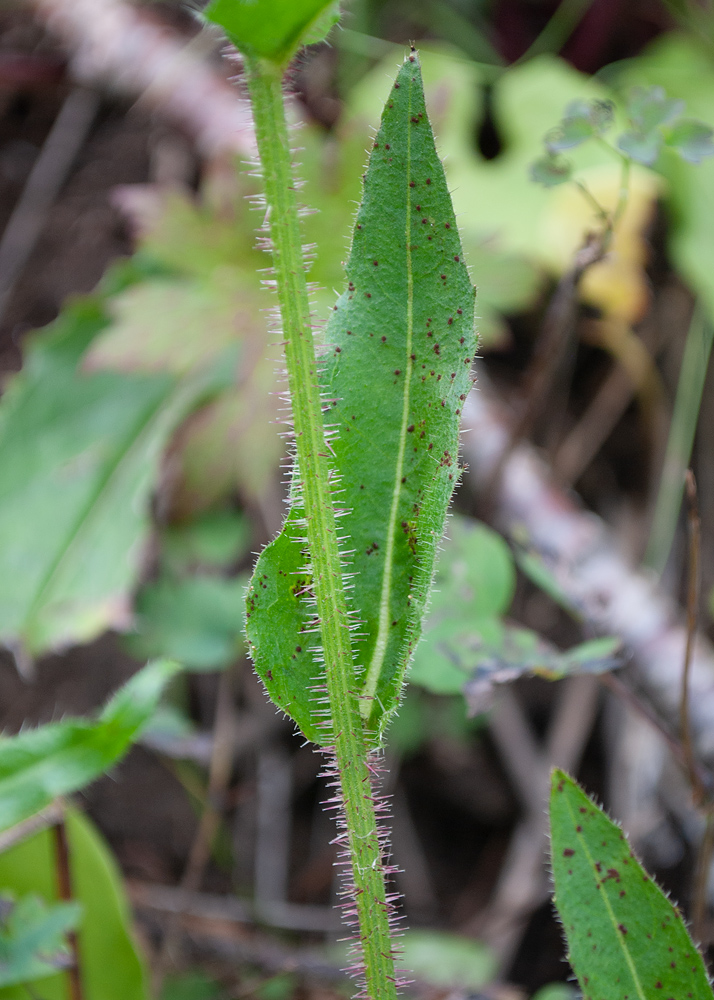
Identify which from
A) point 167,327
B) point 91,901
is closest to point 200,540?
point 167,327

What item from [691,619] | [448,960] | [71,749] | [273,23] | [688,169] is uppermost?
[688,169]

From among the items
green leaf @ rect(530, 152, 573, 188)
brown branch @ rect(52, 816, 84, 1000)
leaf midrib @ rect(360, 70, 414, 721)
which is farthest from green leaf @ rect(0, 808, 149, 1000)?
green leaf @ rect(530, 152, 573, 188)

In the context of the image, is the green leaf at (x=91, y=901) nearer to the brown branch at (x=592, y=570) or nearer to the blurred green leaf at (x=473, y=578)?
the blurred green leaf at (x=473, y=578)

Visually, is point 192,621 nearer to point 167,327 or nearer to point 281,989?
point 167,327

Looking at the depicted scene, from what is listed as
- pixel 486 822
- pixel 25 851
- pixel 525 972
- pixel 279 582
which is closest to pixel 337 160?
pixel 279 582

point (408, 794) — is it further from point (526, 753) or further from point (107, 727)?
point (107, 727)

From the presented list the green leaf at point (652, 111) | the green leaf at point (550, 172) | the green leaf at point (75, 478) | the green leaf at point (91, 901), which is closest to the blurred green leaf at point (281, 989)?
the green leaf at point (91, 901)

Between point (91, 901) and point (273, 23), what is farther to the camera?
point (91, 901)
